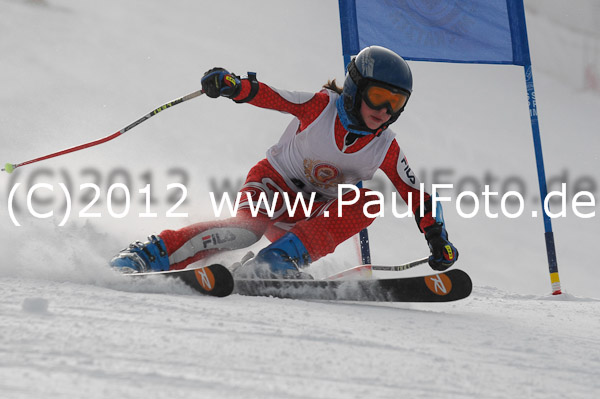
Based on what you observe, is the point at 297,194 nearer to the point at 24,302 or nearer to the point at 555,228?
the point at 24,302

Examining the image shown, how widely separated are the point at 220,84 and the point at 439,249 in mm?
1215

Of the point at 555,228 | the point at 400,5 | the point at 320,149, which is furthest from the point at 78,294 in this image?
the point at 555,228

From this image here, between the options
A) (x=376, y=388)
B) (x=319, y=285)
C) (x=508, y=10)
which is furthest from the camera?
(x=508, y=10)

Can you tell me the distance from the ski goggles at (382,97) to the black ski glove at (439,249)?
59cm

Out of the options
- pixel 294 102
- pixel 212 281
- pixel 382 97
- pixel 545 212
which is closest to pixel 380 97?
pixel 382 97

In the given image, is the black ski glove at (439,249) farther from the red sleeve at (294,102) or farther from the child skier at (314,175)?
the red sleeve at (294,102)

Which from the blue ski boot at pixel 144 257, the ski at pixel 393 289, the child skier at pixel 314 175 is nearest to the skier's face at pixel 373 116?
the child skier at pixel 314 175

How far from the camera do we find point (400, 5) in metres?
4.19

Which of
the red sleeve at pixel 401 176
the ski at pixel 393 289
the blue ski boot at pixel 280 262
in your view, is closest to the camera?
the ski at pixel 393 289

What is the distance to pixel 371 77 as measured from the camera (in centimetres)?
242

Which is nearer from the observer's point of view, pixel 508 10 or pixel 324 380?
pixel 324 380

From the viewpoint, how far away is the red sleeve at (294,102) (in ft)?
8.43

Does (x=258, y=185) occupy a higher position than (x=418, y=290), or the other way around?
(x=258, y=185)

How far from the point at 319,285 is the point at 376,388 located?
3.45ft
